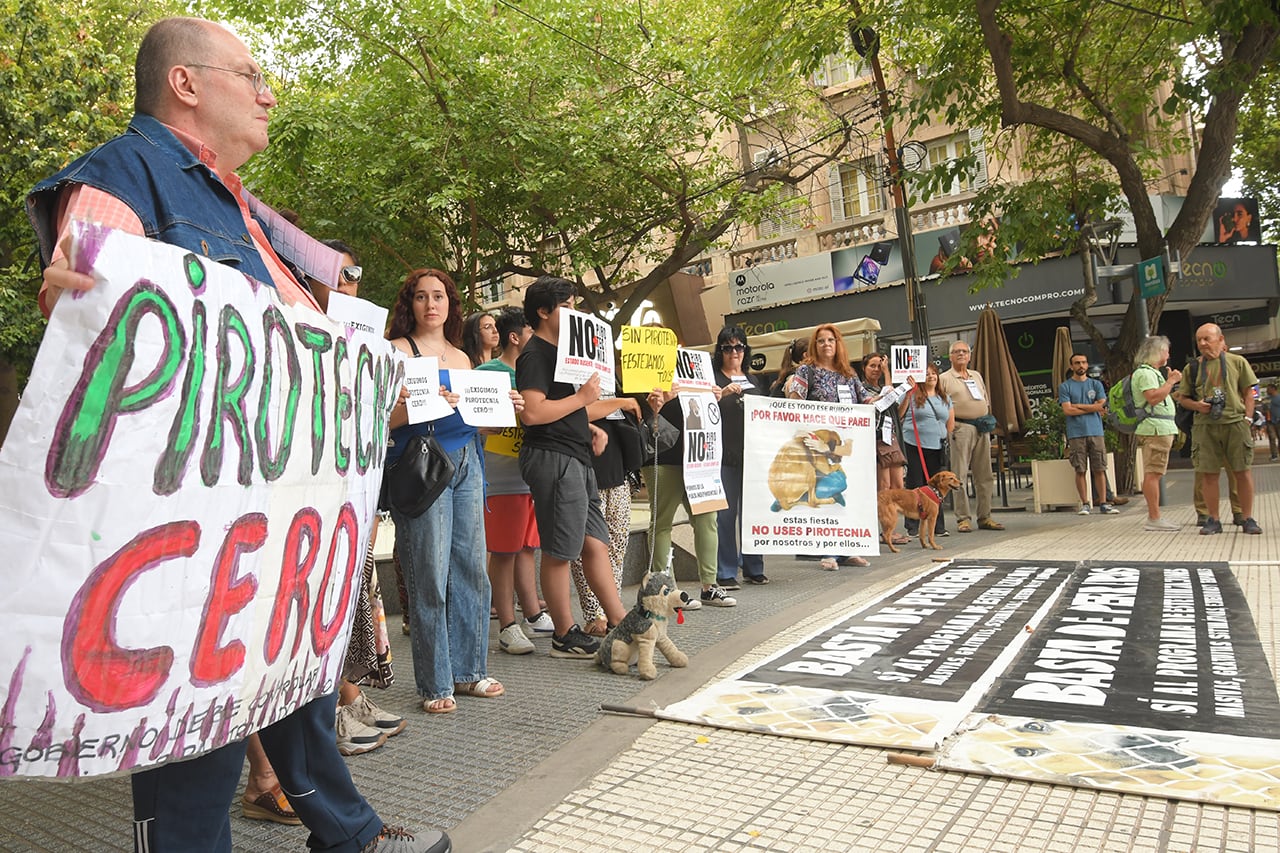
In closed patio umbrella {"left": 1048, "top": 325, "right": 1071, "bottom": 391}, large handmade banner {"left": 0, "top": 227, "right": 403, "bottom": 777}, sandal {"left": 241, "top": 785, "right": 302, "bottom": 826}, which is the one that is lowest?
sandal {"left": 241, "top": 785, "right": 302, "bottom": 826}

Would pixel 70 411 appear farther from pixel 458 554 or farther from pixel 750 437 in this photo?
pixel 750 437

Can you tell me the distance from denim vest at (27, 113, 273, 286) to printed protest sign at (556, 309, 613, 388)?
8.93ft

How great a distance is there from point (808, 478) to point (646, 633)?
3.35 metres

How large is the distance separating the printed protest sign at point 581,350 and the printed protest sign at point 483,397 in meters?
0.38

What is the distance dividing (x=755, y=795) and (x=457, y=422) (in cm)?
210

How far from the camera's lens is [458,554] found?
4.33 metres

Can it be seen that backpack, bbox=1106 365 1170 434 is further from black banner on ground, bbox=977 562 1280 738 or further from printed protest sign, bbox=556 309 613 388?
printed protest sign, bbox=556 309 613 388

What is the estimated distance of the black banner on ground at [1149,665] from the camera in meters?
3.51

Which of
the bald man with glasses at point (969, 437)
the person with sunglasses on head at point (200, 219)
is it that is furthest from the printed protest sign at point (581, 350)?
the bald man with glasses at point (969, 437)

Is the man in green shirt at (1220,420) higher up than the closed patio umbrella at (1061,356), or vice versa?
the closed patio umbrella at (1061,356)

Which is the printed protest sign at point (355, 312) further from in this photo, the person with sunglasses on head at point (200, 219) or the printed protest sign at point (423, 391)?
the person with sunglasses on head at point (200, 219)

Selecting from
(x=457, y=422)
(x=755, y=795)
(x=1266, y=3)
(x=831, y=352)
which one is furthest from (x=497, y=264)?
(x=755, y=795)

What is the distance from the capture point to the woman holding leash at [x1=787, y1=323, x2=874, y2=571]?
8.27 metres

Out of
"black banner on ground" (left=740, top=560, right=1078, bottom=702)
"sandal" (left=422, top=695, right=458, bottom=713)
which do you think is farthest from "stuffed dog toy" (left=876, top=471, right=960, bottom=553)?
"sandal" (left=422, top=695, right=458, bottom=713)
